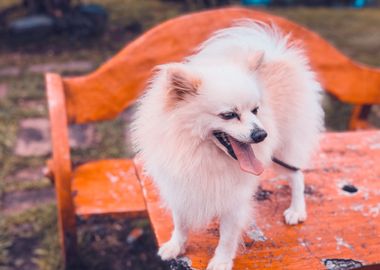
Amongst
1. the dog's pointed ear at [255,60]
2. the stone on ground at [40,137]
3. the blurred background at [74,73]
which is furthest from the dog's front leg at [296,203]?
the stone on ground at [40,137]

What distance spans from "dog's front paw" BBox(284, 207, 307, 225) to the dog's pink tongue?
48 centimetres

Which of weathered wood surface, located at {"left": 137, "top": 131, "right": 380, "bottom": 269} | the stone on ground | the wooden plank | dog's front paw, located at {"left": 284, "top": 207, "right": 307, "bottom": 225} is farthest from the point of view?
the stone on ground

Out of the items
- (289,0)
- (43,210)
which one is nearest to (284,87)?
(43,210)

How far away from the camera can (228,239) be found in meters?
1.67

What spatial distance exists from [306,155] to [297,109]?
0.23 m

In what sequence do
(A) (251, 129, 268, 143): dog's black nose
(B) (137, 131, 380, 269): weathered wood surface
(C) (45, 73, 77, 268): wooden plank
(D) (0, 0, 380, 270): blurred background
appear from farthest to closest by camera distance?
(D) (0, 0, 380, 270): blurred background → (C) (45, 73, 77, 268): wooden plank → (B) (137, 131, 380, 269): weathered wood surface → (A) (251, 129, 268, 143): dog's black nose

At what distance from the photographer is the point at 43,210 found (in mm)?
3010

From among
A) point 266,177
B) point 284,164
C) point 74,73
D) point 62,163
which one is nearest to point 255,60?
point 284,164

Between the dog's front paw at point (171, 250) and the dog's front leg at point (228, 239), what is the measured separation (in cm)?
12

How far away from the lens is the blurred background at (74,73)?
9.21ft

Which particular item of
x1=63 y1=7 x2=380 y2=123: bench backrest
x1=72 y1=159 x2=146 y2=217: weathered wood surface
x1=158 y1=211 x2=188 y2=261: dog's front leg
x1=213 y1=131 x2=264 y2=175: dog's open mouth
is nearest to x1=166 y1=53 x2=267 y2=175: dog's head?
x1=213 y1=131 x2=264 y2=175: dog's open mouth

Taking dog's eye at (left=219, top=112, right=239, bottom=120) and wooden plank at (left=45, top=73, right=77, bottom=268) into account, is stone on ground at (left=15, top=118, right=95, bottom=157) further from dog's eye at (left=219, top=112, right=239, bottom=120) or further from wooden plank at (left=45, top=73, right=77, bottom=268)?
dog's eye at (left=219, top=112, right=239, bottom=120)

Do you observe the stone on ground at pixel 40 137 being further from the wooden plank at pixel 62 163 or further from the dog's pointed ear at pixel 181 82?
the dog's pointed ear at pixel 181 82

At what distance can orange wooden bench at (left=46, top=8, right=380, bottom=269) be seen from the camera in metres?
1.79
